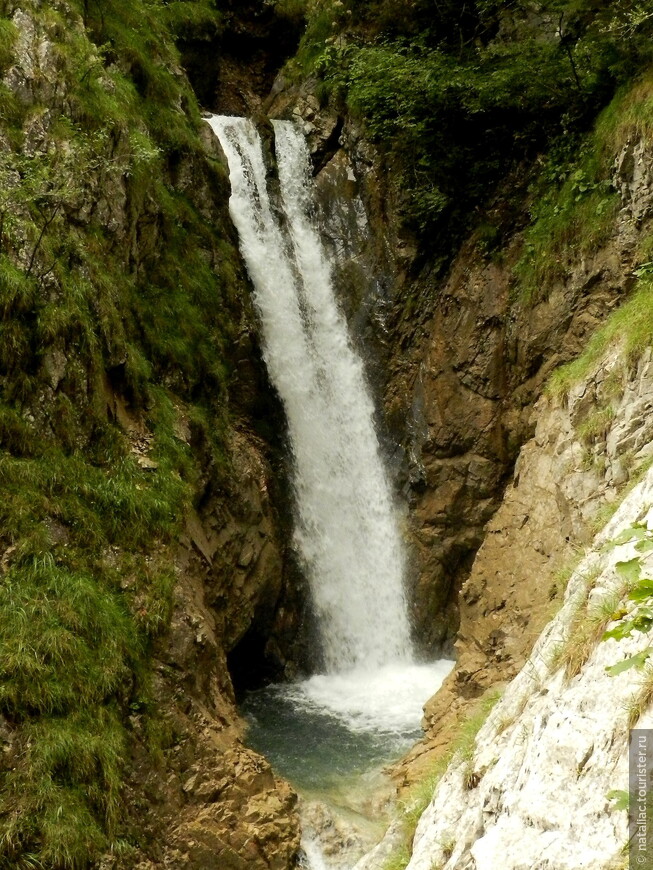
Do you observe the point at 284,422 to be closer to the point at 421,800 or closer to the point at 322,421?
the point at 322,421

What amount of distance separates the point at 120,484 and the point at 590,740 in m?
5.89

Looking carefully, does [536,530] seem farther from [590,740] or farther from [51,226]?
[51,226]

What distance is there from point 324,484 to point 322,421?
3.75 feet

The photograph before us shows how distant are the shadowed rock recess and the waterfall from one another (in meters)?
0.34

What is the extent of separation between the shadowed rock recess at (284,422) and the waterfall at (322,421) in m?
0.34

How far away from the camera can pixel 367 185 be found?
13828 mm

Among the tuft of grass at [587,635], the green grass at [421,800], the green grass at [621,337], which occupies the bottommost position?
the green grass at [421,800]

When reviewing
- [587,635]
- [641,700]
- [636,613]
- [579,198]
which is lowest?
[641,700]

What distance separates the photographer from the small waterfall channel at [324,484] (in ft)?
32.8

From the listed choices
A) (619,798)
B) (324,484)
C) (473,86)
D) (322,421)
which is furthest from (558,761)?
(473,86)

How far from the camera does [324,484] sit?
12.3 metres

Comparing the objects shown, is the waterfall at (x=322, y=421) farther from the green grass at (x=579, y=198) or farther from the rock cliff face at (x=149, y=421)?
the green grass at (x=579, y=198)

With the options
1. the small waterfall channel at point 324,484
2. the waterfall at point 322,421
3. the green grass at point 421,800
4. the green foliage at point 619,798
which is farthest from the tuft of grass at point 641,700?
the waterfall at point 322,421

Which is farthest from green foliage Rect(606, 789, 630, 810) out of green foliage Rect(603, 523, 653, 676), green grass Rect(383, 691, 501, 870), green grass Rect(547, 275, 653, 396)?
green grass Rect(547, 275, 653, 396)
